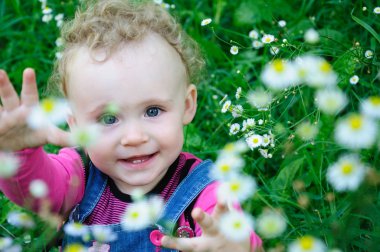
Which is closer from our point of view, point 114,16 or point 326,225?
point 326,225

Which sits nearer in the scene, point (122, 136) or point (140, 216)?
point (140, 216)

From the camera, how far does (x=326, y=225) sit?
1.29m

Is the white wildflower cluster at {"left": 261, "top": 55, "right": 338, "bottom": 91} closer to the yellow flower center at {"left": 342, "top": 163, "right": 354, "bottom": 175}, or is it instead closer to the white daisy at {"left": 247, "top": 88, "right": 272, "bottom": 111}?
the yellow flower center at {"left": 342, "top": 163, "right": 354, "bottom": 175}

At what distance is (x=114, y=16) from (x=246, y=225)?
823 millimetres

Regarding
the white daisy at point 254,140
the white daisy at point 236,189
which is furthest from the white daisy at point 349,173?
the white daisy at point 254,140

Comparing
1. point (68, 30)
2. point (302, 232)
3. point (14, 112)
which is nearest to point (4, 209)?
point (68, 30)

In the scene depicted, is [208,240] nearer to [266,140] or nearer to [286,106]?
[266,140]

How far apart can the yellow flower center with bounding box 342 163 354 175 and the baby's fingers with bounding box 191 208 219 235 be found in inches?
9.9

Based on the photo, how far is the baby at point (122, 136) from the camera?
4.74ft

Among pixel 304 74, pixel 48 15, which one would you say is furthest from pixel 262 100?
pixel 48 15

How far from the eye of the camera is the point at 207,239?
45.6 inches

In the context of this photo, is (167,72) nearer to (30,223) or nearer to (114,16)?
(114,16)

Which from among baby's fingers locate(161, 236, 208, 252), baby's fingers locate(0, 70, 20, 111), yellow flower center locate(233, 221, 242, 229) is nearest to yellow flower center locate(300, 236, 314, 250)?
yellow flower center locate(233, 221, 242, 229)

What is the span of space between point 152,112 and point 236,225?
19.4 inches
